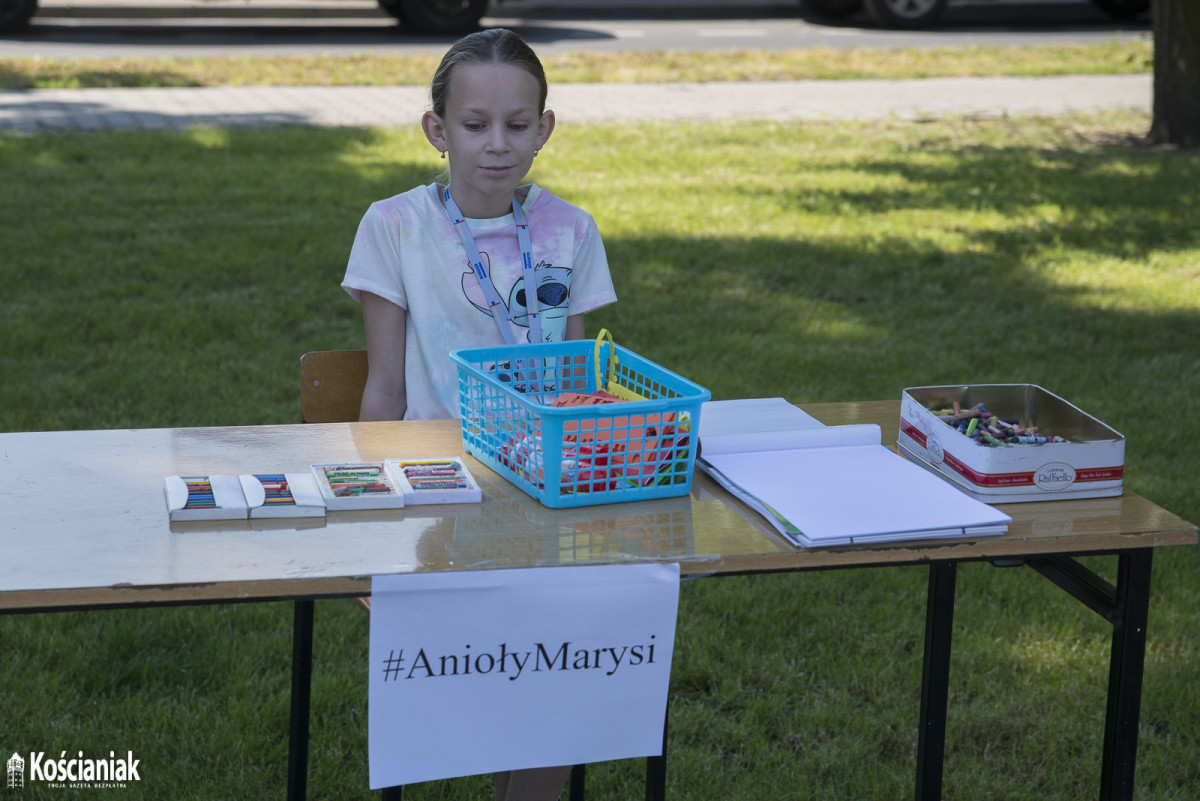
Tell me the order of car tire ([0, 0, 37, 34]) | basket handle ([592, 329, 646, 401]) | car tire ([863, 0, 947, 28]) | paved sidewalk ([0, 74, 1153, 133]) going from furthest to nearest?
Answer: car tire ([863, 0, 947, 28]) → car tire ([0, 0, 37, 34]) → paved sidewalk ([0, 74, 1153, 133]) → basket handle ([592, 329, 646, 401])

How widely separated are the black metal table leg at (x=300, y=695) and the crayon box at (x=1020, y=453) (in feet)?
3.46

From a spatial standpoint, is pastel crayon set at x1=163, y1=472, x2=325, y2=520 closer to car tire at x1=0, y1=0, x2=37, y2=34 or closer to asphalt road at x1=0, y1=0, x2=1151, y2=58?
asphalt road at x1=0, y1=0, x2=1151, y2=58

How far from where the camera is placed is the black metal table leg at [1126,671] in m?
1.82

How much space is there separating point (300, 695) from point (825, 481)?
3.41 feet

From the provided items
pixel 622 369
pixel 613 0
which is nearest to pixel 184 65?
pixel 613 0

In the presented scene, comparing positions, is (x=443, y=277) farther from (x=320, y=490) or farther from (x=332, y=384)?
(x=320, y=490)

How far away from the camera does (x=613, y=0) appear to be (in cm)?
1861

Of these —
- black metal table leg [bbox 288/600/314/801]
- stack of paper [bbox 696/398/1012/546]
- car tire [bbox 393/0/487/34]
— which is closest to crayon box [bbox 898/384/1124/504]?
stack of paper [bbox 696/398/1012/546]

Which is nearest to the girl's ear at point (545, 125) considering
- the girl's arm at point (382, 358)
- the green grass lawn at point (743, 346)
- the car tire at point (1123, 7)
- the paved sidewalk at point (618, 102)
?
the girl's arm at point (382, 358)

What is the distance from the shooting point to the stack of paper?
1.71m

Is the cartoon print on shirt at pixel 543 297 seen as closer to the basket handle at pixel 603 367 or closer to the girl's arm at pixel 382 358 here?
the girl's arm at pixel 382 358

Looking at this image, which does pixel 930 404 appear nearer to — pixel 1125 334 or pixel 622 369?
pixel 622 369

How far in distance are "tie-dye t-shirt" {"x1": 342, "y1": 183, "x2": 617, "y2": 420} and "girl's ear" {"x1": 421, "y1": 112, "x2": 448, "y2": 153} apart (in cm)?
10

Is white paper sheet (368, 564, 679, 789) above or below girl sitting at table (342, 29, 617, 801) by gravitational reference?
below
